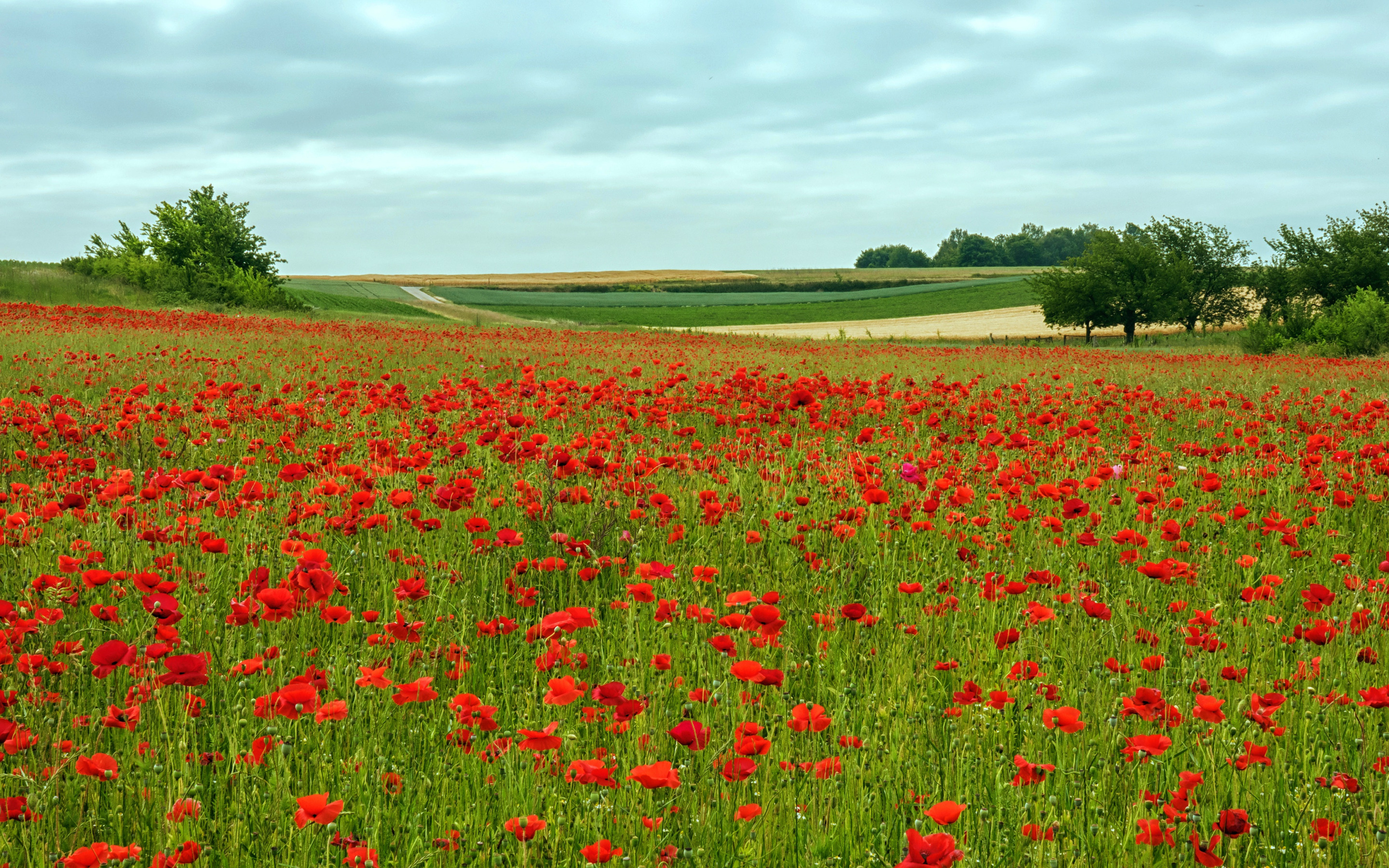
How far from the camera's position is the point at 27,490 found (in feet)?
12.4

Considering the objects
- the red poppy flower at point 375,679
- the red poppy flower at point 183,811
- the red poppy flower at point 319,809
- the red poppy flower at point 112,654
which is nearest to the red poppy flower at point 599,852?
the red poppy flower at point 319,809

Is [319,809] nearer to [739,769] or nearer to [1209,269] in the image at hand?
[739,769]

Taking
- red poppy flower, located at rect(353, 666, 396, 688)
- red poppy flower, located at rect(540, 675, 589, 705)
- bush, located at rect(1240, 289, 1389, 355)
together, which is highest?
bush, located at rect(1240, 289, 1389, 355)

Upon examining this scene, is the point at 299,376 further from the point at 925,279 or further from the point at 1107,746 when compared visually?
the point at 925,279

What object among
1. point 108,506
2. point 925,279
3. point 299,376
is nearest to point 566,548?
point 108,506

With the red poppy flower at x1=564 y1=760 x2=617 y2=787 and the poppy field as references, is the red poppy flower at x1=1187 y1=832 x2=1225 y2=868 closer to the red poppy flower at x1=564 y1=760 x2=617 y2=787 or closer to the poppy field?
the poppy field

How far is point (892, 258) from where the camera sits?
13262 centimetres

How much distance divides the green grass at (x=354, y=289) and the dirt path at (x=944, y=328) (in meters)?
28.4

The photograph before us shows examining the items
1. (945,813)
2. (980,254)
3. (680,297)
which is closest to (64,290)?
(945,813)

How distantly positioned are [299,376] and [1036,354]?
15002mm

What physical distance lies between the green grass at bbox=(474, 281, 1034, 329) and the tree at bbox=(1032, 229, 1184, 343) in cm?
1182

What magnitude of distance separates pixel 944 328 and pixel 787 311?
53.2 ft

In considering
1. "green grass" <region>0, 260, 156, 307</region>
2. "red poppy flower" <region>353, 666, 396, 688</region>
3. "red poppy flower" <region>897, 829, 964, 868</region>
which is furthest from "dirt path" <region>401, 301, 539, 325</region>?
"red poppy flower" <region>897, 829, 964, 868</region>

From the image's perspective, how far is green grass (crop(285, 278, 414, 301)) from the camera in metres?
68.9
